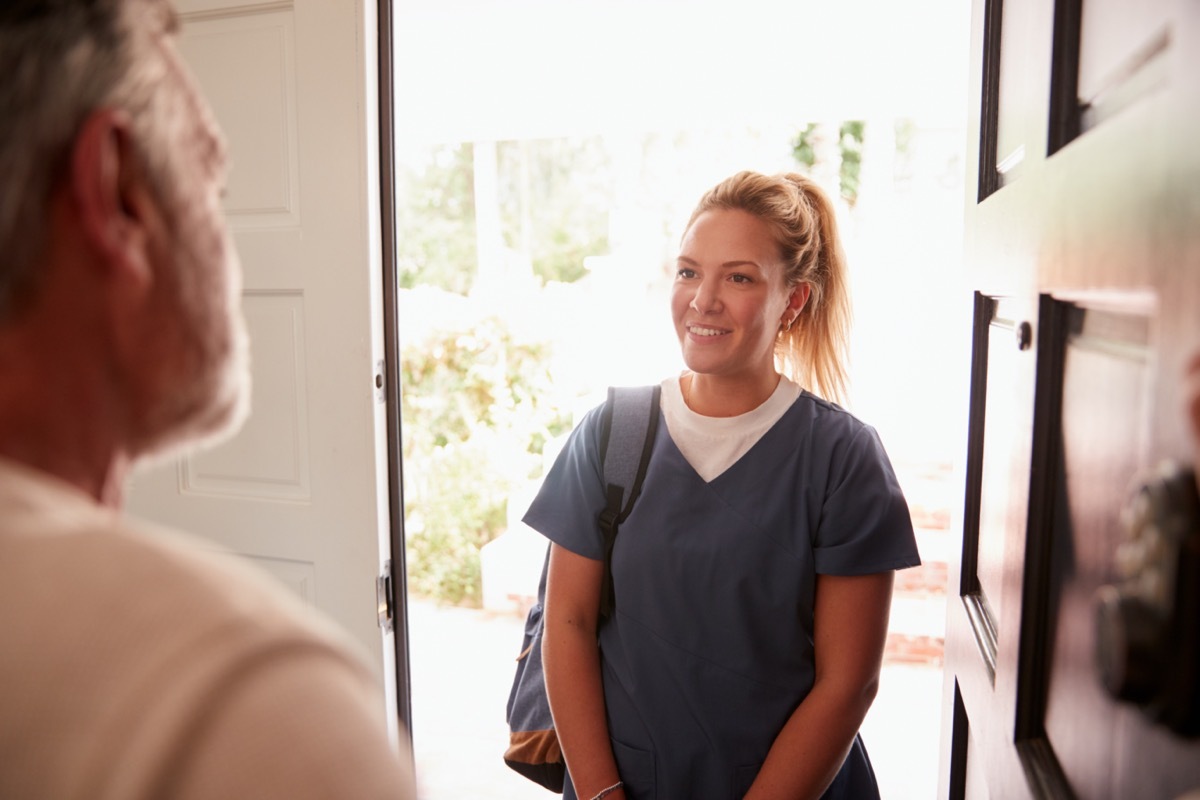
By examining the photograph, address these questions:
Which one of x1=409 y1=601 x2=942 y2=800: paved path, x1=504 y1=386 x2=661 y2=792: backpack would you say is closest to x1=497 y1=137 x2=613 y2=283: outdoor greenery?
x1=409 y1=601 x2=942 y2=800: paved path

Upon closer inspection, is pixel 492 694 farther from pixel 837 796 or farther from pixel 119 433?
pixel 119 433

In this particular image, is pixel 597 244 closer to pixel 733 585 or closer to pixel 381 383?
pixel 381 383

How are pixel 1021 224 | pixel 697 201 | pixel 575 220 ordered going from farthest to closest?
1. pixel 575 220
2. pixel 697 201
3. pixel 1021 224

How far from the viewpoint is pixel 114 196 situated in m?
0.49

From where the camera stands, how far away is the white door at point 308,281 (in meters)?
1.90

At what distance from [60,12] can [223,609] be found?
341 mm

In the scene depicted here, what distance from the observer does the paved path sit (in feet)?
9.64

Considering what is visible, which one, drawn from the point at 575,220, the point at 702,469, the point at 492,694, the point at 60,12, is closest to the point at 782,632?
the point at 702,469

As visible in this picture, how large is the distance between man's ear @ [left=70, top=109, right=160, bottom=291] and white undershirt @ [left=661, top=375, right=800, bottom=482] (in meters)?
1.01

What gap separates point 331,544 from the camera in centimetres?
200

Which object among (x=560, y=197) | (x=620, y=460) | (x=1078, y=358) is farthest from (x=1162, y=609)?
(x=560, y=197)

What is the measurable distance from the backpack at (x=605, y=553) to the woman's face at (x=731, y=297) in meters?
0.13

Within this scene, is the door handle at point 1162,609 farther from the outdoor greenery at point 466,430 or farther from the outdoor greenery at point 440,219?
the outdoor greenery at point 440,219

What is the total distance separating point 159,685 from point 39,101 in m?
0.31
